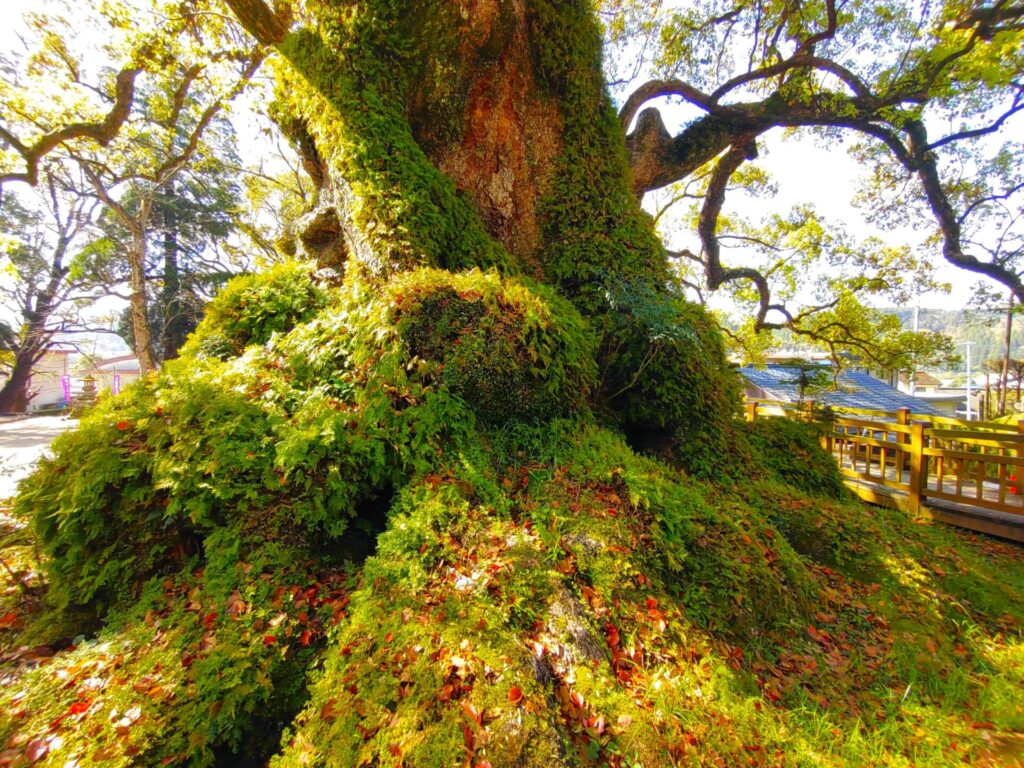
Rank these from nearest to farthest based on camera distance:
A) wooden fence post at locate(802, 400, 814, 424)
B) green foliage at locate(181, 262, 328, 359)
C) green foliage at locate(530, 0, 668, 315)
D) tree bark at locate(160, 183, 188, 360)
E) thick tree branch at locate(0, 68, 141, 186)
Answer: green foliage at locate(181, 262, 328, 359), green foliage at locate(530, 0, 668, 315), thick tree branch at locate(0, 68, 141, 186), wooden fence post at locate(802, 400, 814, 424), tree bark at locate(160, 183, 188, 360)

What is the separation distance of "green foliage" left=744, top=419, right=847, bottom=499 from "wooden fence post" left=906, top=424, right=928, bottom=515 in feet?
4.57

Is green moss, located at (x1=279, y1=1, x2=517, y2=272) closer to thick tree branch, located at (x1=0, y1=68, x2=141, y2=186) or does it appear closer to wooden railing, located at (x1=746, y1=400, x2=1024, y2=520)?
thick tree branch, located at (x1=0, y1=68, x2=141, y2=186)

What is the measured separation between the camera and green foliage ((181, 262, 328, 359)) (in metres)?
4.55

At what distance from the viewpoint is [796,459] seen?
5.53 meters

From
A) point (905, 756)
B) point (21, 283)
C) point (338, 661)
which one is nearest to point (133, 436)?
point (338, 661)

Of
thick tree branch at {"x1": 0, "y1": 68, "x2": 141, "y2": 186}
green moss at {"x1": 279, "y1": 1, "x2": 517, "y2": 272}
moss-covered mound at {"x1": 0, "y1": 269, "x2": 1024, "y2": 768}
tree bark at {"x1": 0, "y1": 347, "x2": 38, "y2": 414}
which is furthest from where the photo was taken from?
tree bark at {"x1": 0, "y1": 347, "x2": 38, "y2": 414}

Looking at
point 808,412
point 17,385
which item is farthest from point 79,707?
point 17,385

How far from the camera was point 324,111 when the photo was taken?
4.44 m

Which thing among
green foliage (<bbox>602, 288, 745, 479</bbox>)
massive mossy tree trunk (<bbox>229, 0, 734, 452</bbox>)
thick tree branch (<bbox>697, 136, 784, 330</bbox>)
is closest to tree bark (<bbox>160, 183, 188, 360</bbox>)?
massive mossy tree trunk (<bbox>229, 0, 734, 452</bbox>)

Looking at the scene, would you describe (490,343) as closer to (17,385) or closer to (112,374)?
(17,385)

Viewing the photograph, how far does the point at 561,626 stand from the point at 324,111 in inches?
210

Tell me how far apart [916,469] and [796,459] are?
2.11 meters

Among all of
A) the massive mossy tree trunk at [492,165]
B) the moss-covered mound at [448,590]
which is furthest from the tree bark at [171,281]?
the moss-covered mound at [448,590]

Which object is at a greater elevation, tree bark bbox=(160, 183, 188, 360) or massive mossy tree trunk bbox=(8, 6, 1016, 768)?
tree bark bbox=(160, 183, 188, 360)
